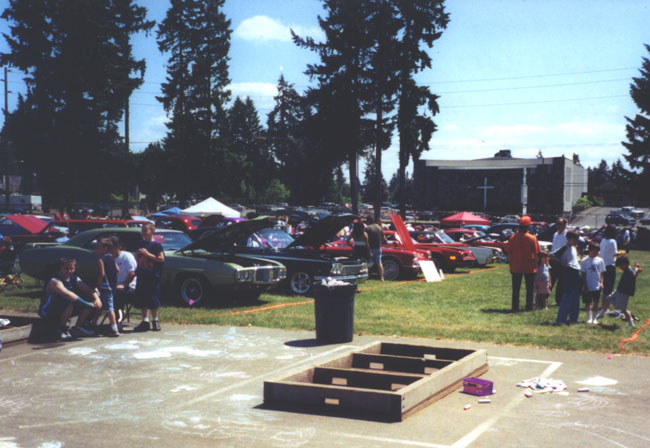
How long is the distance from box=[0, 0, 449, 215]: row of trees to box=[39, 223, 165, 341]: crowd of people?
2907 centimetres

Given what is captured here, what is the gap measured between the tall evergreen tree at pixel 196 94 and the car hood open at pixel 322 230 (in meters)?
41.9

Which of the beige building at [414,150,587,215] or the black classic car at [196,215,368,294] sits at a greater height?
the beige building at [414,150,587,215]

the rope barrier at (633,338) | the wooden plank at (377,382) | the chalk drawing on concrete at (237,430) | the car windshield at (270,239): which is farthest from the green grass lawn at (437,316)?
the chalk drawing on concrete at (237,430)

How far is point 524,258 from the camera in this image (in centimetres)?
1355

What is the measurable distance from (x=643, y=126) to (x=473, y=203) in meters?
29.7

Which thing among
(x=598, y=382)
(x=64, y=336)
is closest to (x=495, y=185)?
(x=64, y=336)

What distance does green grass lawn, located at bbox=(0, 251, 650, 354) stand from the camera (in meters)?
10.4

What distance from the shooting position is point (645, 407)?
658cm

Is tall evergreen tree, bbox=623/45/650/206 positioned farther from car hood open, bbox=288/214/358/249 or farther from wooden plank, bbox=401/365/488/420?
wooden plank, bbox=401/365/488/420

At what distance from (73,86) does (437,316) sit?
42.2 meters

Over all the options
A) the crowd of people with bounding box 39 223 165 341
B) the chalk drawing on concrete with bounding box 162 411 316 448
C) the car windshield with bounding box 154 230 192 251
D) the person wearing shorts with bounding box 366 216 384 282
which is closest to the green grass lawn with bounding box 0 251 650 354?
the crowd of people with bounding box 39 223 165 341

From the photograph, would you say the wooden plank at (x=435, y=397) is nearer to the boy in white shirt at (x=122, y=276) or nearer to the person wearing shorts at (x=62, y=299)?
the person wearing shorts at (x=62, y=299)

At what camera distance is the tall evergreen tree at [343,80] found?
42.3 metres

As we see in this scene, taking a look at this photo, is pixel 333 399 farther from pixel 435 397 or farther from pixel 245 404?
pixel 435 397
